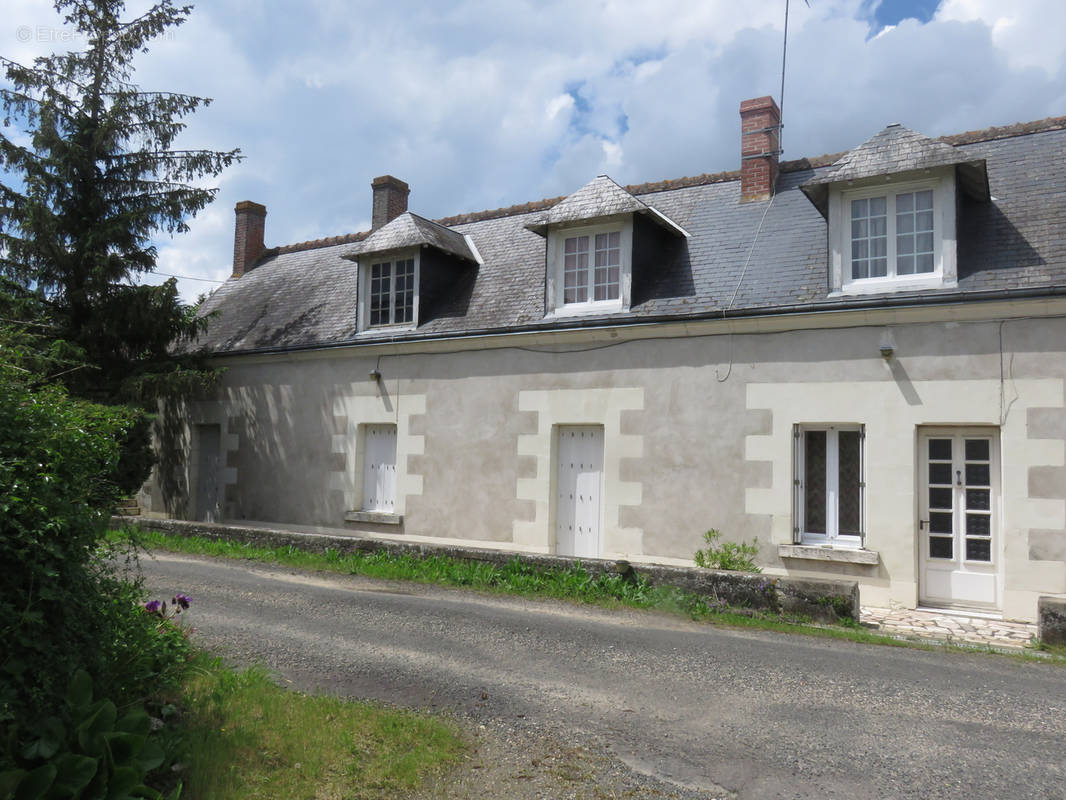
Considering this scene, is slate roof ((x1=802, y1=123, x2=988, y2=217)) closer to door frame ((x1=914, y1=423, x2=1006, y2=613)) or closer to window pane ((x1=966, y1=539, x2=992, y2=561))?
door frame ((x1=914, y1=423, x2=1006, y2=613))

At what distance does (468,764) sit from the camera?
399 centimetres

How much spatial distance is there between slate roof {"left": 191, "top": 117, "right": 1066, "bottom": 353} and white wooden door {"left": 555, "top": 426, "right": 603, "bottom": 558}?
65.3 inches

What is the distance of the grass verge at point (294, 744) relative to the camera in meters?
3.62

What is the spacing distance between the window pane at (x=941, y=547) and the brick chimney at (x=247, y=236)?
50.9 feet

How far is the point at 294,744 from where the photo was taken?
13.1 feet

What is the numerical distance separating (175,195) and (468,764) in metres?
12.7

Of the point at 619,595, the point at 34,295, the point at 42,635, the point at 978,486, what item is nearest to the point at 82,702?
the point at 42,635

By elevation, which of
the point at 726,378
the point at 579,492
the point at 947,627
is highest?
the point at 726,378

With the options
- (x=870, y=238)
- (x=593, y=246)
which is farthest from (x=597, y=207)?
(x=870, y=238)

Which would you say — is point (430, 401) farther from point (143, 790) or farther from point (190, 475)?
point (143, 790)

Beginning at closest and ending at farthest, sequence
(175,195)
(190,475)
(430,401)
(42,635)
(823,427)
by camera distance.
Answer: (42,635)
(823,427)
(430,401)
(175,195)
(190,475)

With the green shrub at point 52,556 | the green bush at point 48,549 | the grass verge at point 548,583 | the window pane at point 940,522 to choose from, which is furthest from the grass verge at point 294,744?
the window pane at point 940,522

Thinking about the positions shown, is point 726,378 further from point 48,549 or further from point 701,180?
point 48,549

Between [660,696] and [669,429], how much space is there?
5.65 meters
